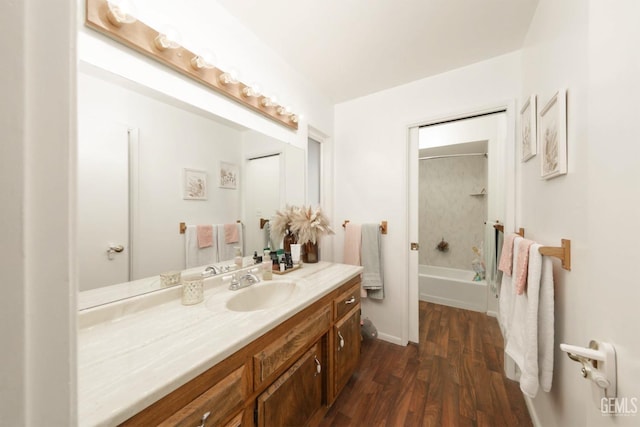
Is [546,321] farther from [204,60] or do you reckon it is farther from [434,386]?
[204,60]

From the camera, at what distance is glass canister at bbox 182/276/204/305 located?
1.05 metres

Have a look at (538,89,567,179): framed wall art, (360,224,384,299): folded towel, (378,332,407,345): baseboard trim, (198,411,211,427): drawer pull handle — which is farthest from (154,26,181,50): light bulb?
(378,332,407,345): baseboard trim

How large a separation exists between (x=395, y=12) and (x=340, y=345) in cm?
196

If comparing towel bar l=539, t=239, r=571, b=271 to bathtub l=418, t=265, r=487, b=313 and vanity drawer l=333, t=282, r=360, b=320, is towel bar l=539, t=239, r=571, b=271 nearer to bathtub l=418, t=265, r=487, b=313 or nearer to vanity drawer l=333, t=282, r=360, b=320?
→ vanity drawer l=333, t=282, r=360, b=320

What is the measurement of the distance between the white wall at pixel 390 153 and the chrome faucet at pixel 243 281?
1.19 m

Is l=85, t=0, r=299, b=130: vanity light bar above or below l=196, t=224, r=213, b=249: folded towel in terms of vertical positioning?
above

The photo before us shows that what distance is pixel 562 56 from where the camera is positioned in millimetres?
977

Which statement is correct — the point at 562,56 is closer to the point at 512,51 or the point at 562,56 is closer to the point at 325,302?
→ the point at 512,51

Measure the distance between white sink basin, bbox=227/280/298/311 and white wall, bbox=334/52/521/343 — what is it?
3.52 feet

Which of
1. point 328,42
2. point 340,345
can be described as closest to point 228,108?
point 328,42

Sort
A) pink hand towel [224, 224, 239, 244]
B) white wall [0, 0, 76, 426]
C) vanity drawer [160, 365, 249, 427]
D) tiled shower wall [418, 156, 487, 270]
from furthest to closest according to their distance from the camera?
tiled shower wall [418, 156, 487, 270], pink hand towel [224, 224, 239, 244], vanity drawer [160, 365, 249, 427], white wall [0, 0, 76, 426]

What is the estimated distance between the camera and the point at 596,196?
594 millimetres

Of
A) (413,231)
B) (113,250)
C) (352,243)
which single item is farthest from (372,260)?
(113,250)
